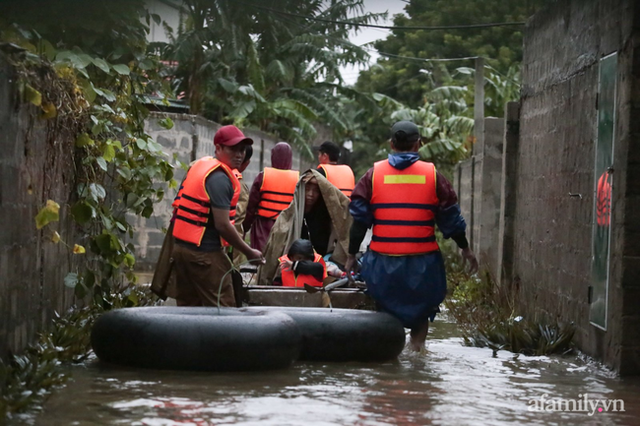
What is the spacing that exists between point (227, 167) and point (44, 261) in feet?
5.22

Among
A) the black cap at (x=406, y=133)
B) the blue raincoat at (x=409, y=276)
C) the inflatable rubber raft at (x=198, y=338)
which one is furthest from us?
the black cap at (x=406, y=133)

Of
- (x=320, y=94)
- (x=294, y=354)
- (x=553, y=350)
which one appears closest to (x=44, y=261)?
(x=294, y=354)

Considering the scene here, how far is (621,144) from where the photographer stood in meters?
7.70

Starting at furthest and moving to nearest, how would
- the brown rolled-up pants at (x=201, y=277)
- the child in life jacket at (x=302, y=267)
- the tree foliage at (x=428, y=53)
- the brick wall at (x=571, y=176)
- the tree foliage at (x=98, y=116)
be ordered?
1. the tree foliage at (x=428, y=53)
2. the child in life jacket at (x=302, y=267)
3. the brown rolled-up pants at (x=201, y=277)
4. the brick wall at (x=571, y=176)
5. the tree foliage at (x=98, y=116)

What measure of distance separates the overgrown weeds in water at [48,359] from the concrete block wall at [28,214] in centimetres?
11

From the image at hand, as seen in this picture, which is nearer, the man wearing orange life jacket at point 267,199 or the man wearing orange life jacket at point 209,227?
the man wearing orange life jacket at point 209,227

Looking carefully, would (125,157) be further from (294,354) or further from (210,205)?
(294,354)

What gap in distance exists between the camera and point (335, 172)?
39.1 ft

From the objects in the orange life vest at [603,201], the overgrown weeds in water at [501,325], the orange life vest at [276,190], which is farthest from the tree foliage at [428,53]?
the orange life vest at [603,201]

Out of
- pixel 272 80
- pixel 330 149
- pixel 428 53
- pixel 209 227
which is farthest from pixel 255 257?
pixel 428 53

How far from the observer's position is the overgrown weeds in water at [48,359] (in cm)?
570

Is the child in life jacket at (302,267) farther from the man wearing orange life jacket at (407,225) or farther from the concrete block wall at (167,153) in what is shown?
the concrete block wall at (167,153)

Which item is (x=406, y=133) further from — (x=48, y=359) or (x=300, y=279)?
(x=48, y=359)

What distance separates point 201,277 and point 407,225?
5.63ft
